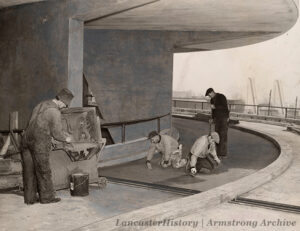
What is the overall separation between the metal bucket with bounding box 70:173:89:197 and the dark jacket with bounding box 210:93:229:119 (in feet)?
16.5

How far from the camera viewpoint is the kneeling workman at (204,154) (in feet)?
32.7

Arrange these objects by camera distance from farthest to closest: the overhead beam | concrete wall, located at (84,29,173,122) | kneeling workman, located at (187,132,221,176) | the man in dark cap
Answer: concrete wall, located at (84,29,173,122) → the man in dark cap → kneeling workman, located at (187,132,221,176) → the overhead beam

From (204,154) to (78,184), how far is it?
3657 millimetres

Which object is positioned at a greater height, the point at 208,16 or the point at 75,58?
the point at 208,16

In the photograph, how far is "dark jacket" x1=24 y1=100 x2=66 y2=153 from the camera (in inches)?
273

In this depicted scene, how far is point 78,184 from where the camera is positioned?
7570 mm

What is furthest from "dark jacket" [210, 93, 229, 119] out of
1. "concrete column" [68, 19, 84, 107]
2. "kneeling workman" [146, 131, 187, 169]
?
"concrete column" [68, 19, 84, 107]

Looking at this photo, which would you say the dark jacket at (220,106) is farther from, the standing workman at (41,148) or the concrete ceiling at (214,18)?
the standing workman at (41,148)

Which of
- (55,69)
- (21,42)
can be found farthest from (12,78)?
(55,69)

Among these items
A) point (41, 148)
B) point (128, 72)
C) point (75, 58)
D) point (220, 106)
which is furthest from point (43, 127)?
point (128, 72)

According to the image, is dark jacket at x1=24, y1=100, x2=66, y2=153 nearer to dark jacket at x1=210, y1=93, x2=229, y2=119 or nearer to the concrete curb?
the concrete curb

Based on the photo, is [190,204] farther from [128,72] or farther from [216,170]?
[128,72]

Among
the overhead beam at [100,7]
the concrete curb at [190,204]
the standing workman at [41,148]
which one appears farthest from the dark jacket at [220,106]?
the standing workman at [41,148]

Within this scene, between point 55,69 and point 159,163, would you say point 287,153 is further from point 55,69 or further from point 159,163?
point 55,69
